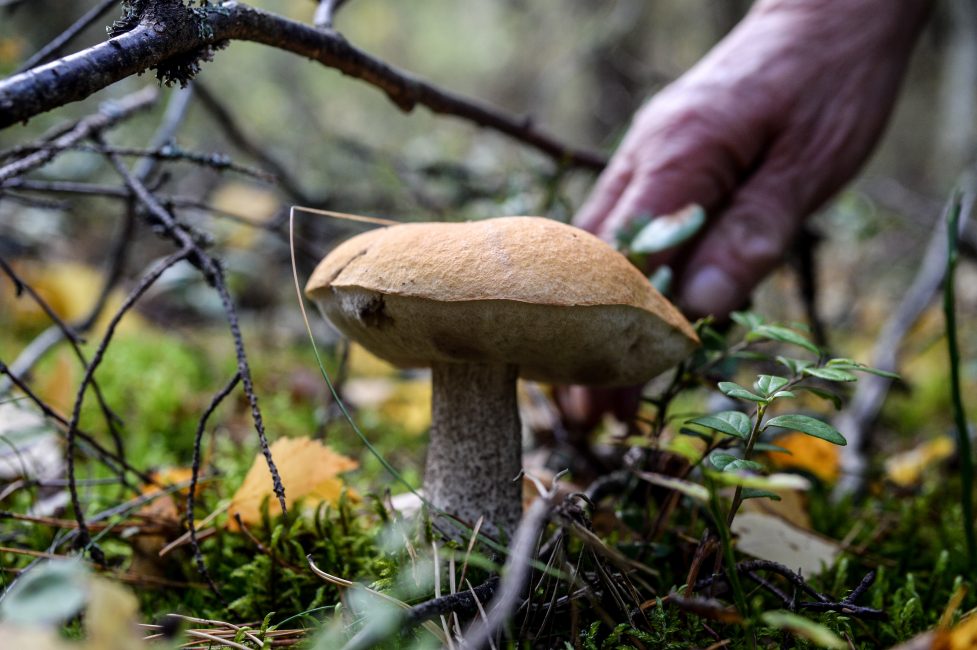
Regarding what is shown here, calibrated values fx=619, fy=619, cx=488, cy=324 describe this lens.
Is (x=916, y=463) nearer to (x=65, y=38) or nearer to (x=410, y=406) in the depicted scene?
(x=410, y=406)

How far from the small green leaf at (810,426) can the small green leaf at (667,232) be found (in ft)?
1.59

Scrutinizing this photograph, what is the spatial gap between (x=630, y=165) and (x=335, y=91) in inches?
331

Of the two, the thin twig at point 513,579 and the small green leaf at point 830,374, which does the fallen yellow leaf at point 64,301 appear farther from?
the small green leaf at point 830,374

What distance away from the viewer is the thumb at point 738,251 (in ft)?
5.37

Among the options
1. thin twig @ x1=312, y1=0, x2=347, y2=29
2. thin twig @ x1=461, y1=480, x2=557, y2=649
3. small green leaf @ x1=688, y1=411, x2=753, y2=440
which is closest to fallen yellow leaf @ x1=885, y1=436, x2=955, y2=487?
small green leaf @ x1=688, y1=411, x2=753, y2=440

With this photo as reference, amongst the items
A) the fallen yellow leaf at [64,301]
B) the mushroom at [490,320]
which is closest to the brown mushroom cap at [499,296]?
the mushroom at [490,320]

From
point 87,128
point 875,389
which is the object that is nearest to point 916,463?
point 875,389

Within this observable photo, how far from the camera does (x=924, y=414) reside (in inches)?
99.5

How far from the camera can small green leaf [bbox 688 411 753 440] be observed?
834mm

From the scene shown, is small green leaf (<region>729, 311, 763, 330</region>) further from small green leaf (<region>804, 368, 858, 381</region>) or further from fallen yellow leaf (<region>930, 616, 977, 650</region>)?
fallen yellow leaf (<region>930, 616, 977, 650</region>)

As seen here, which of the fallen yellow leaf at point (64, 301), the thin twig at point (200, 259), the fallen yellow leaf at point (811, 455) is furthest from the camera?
the fallen yellow leaf at point (64, 301)

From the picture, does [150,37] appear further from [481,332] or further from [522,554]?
[522,554]

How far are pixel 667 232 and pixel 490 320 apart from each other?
581 millimetres

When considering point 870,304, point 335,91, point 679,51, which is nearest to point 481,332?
point 870,304
